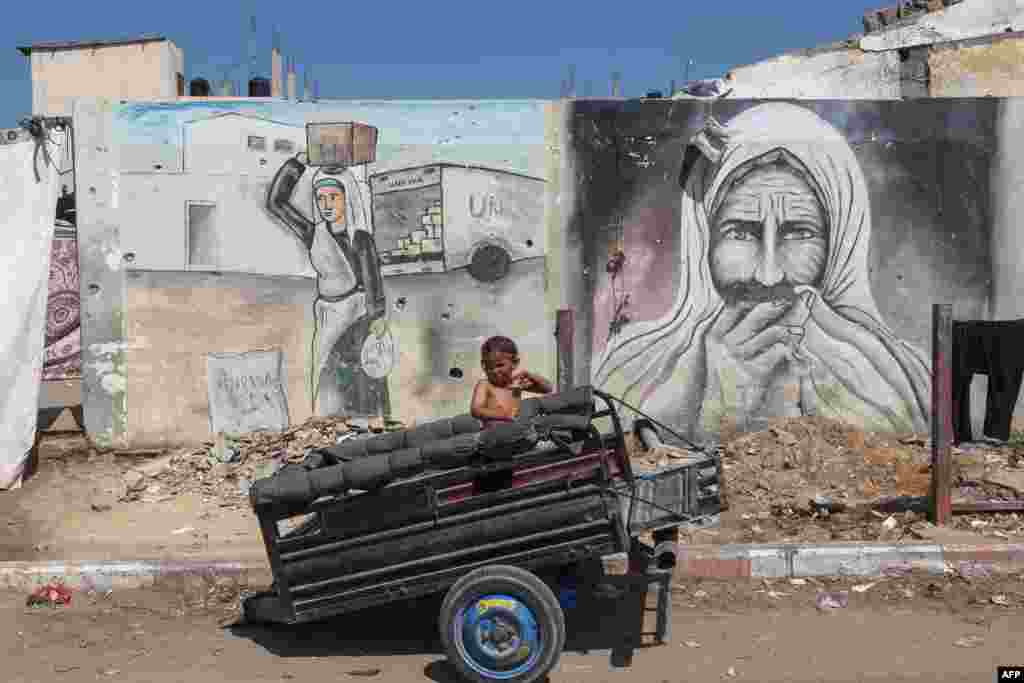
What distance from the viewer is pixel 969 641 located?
552 centimetres

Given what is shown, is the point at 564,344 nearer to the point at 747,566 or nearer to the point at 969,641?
the point at 747,566

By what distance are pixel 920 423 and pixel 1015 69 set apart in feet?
24.0

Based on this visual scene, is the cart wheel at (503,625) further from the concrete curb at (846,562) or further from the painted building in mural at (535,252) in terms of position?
the painted building in mural at (535,252)

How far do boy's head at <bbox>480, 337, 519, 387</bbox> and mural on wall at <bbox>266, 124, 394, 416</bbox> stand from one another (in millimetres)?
3696

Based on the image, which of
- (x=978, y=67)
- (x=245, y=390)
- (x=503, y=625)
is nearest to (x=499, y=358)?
(x=503, y=625)

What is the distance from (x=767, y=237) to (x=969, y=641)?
14.4 feet

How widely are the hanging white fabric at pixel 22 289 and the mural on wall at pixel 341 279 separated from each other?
1728 millimetres

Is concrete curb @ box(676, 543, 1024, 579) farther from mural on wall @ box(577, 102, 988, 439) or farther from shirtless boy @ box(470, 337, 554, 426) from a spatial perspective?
mural on wall @ box(577, 102, 988, 439)

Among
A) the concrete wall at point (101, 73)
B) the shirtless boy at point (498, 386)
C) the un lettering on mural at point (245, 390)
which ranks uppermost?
the concrete wall at point (101, 73)

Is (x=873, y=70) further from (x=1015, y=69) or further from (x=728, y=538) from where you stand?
(x=728, y=538)

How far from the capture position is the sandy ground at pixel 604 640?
206 inches

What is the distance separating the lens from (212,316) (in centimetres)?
904

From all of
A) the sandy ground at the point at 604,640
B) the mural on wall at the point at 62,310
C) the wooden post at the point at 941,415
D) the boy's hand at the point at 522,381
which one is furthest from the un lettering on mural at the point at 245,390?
the wooden post at the point at 941,415

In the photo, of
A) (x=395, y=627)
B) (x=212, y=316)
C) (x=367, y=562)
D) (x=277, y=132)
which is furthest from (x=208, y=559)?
(x=277, y=132)
